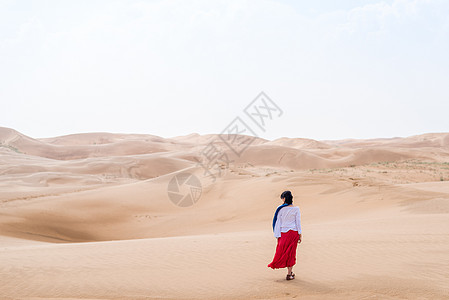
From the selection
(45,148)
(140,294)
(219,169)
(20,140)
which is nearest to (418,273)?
(140,294)

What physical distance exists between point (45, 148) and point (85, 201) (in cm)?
4743

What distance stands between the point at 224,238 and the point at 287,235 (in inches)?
130

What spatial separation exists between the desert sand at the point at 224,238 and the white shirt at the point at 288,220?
0.73 metres

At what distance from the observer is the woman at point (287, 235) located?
563 centimetres

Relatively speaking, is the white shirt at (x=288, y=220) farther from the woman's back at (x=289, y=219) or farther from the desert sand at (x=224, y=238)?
the desert sand at (x=224, y=238)

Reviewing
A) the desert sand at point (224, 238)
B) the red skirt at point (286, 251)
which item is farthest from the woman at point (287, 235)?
the desert sand at point (224, 238)

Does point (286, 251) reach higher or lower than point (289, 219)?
lower

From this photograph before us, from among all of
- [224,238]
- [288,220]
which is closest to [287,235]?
[288,220]

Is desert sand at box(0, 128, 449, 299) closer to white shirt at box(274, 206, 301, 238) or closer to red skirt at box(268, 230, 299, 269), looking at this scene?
red skirt at box(268, 230, 299, 269)

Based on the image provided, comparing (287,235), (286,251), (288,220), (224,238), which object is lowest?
(224,238)

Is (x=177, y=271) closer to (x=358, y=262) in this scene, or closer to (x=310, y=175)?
(x=358, y=262)

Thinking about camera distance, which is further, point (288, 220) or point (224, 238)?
point (224, 238)

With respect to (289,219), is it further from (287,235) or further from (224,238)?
(224,238)

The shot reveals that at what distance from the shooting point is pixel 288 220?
574 cm
